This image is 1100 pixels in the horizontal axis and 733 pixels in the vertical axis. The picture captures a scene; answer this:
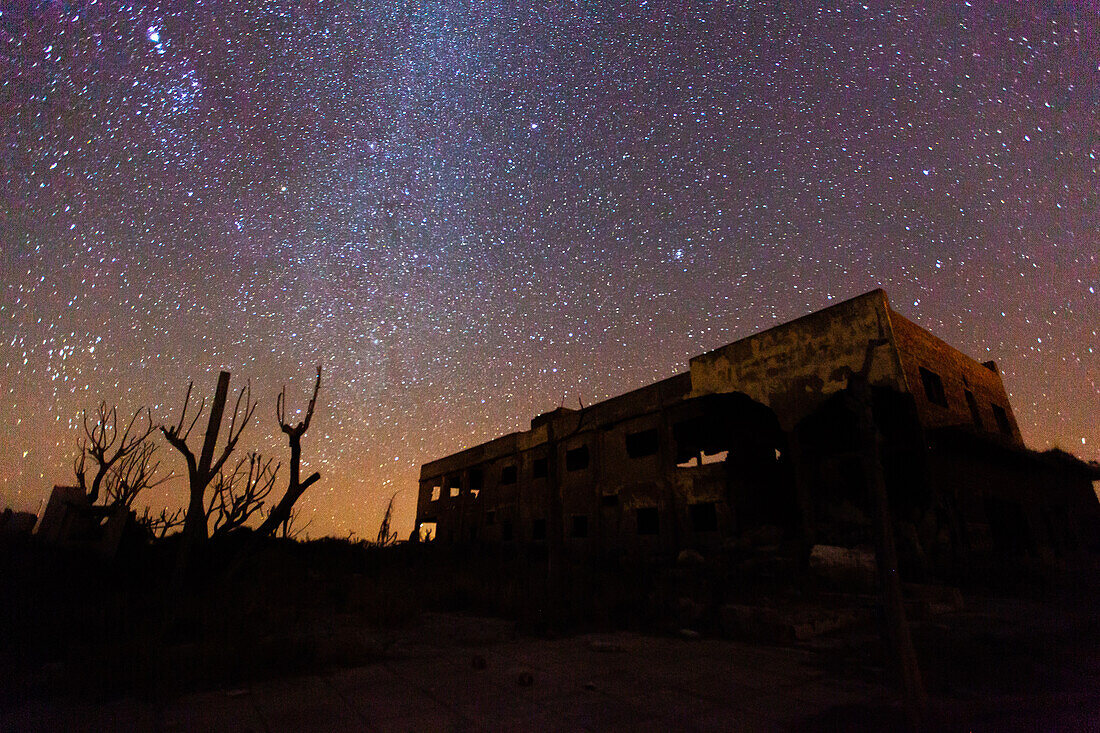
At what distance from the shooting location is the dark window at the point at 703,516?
18.4 metres

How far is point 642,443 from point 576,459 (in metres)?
3.15

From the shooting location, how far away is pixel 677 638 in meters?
7.85

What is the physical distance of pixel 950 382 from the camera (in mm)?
→ 16344

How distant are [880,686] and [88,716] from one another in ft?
23.1

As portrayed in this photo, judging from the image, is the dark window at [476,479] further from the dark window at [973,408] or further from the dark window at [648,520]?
the dark window at [973,408]

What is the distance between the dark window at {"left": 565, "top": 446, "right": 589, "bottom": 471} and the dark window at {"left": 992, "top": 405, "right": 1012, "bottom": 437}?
15488 mm

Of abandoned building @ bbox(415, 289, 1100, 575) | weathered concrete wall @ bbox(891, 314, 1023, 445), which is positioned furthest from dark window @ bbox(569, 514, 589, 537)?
weathered concrete wall @ bbox(891, 314, 1023, 445)

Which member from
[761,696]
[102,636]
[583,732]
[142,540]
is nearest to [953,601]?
[761,696]

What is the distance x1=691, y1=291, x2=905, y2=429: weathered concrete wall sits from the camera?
14.3 meters

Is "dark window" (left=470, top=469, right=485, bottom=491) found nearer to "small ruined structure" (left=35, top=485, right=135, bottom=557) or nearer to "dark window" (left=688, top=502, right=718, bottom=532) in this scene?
"dark window" (left=688, top=502, right=718, bottom=532)

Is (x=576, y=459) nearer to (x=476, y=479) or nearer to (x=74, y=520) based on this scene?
(x=476, y=479)

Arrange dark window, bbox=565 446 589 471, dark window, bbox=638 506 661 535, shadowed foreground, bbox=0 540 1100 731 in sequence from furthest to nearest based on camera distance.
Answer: dark window, bbox=565 446 589 471 < dark window, bbox=638 506 661 535 < shadowed foreground, bbox=0 540 1100 731

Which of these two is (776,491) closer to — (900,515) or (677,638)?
(900,515)

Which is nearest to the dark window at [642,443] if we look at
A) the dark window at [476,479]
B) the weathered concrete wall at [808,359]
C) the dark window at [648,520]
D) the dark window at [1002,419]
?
the dark window at [648,520]
